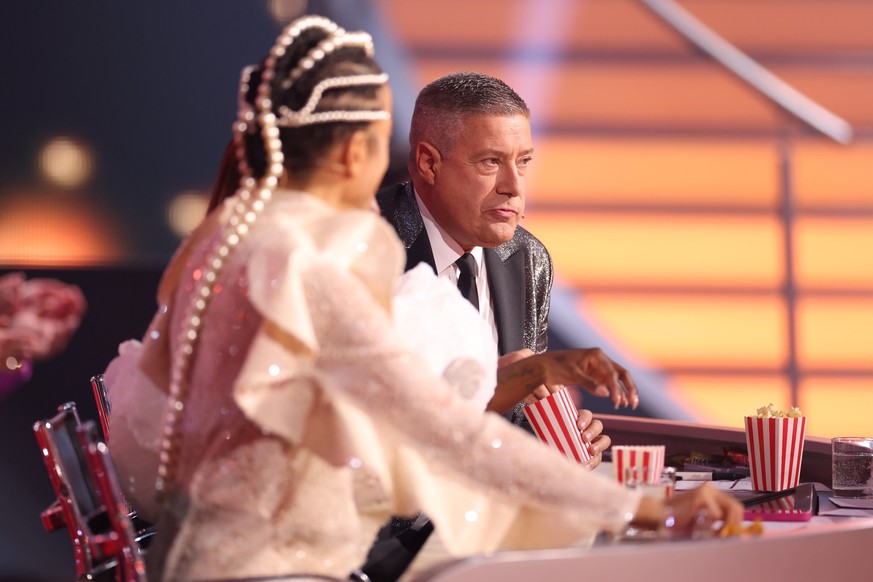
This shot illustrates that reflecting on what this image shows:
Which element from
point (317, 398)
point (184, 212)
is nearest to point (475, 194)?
point (184, 212)

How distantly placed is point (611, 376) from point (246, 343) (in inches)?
27.8

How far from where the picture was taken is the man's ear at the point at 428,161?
2877 millimetres

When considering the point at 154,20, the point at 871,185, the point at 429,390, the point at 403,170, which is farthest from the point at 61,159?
the point at 871,185

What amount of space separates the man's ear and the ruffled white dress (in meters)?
1.46

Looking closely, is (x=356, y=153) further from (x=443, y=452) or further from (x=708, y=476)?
(x=708, y=476)

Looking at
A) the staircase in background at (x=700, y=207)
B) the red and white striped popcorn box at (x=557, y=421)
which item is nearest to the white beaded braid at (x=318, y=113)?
the red and white striped popcorn box at (x=557, y=421)

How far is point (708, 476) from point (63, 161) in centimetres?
238

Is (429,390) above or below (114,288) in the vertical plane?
above

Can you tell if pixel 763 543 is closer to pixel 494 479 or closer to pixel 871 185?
pixel 494 479

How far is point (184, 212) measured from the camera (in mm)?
3717

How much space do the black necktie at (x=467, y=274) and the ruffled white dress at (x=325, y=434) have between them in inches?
57.9

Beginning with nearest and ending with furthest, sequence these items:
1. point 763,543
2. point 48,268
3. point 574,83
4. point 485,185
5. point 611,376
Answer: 1. point 763,543
2. point 611,376
3. point 485,185
4. point 48,268
5. point 574,83

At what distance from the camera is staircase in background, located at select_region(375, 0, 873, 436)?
13.4 feet

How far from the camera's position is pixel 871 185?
13.7 feet
